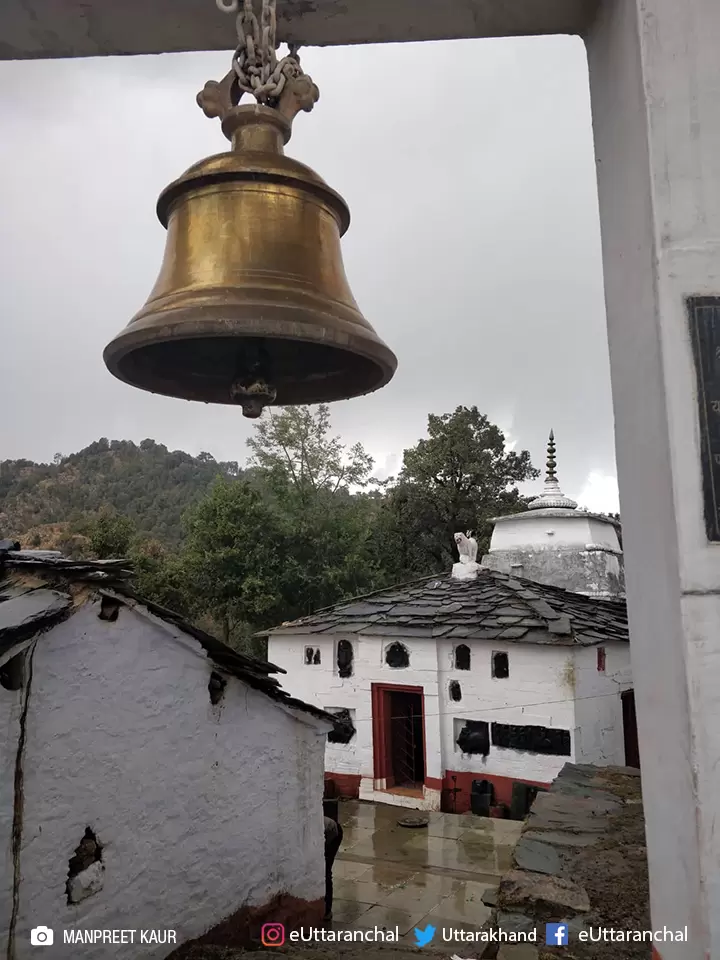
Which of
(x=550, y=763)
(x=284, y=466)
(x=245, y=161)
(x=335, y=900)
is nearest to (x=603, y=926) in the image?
(x=245, y=161)

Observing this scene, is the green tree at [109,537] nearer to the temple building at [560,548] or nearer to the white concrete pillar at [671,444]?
the temple building at [560,548]

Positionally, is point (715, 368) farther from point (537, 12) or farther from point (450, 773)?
point (450, 773)

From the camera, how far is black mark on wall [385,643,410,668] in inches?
488

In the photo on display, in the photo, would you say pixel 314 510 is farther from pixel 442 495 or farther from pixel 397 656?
pixel 397 656

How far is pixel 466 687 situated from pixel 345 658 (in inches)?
95.1

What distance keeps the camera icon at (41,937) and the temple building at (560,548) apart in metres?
15.5

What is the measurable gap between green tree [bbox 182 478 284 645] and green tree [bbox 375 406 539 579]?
4629 mm

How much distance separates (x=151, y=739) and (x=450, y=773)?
9.40 meters

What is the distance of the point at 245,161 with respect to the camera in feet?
7.90

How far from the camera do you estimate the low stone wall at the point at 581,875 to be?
2.35 metres

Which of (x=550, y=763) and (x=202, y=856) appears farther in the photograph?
(x=550, y=763)

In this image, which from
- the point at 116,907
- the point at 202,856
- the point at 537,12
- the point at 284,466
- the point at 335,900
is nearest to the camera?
the point at 537,12

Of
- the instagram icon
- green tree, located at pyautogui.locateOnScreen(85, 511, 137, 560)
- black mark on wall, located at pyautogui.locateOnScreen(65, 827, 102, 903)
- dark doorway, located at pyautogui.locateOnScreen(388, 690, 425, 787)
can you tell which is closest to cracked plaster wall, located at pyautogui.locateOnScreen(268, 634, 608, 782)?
dark doorway, located at pyautogui.locateOnScreen(388, 690, 425, 787)

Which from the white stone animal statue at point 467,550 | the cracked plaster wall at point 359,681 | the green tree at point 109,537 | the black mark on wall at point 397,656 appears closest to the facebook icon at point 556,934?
the cracked plaster wall at point 359,681
